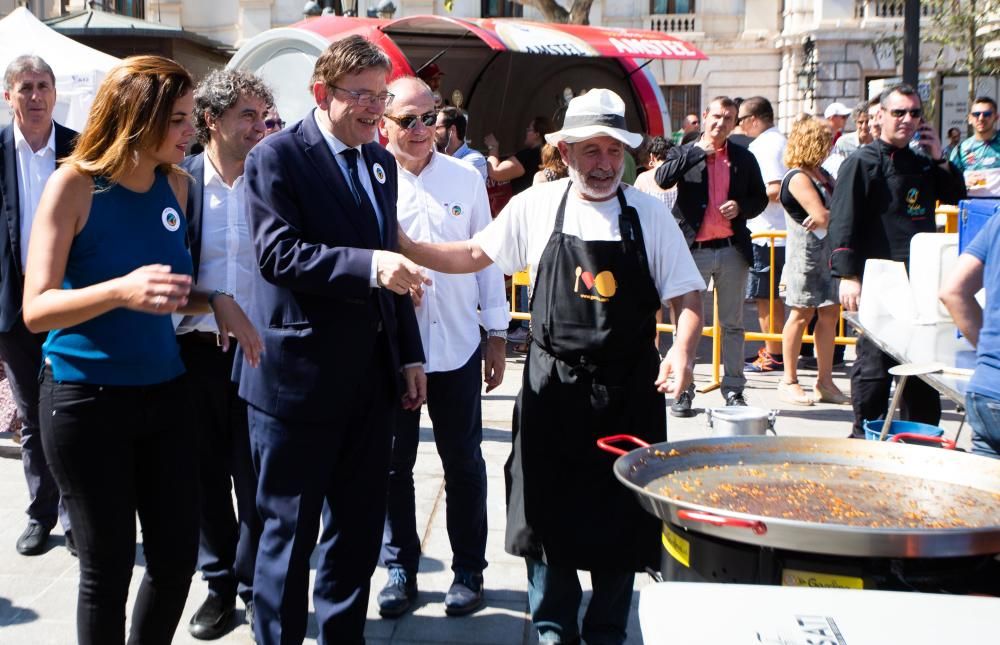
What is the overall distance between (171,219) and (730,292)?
504 centimetres

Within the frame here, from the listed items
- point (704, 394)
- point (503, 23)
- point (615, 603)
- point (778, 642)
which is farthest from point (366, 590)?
point (503, 23)

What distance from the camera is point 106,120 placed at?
9.94ft

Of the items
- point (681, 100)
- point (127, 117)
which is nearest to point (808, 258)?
point (127, 117)

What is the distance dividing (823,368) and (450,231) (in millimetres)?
4457

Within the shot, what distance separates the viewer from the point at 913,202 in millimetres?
6211

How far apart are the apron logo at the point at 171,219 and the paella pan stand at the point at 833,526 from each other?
1.44 meters

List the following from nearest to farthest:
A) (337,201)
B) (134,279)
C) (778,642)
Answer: (778,642) < (134,279) < (337,201)

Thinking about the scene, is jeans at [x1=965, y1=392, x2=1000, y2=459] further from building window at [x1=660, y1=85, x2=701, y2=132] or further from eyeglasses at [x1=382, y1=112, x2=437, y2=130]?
building window at [x1=660, y1=85, x2=701, y2=132]

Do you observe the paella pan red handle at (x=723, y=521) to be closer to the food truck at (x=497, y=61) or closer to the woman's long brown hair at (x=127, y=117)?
the woman's long brown hair at (x=127, y=117)

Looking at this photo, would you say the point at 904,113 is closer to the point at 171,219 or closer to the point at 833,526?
the point at 171,219

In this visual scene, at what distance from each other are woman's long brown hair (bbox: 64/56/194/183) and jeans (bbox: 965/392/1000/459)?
2443 mm

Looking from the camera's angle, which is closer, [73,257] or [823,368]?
[73,257]

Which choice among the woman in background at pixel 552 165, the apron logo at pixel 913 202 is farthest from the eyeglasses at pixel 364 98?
the woman in background at pixel 552 165

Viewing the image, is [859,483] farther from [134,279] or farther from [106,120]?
[106,120]
